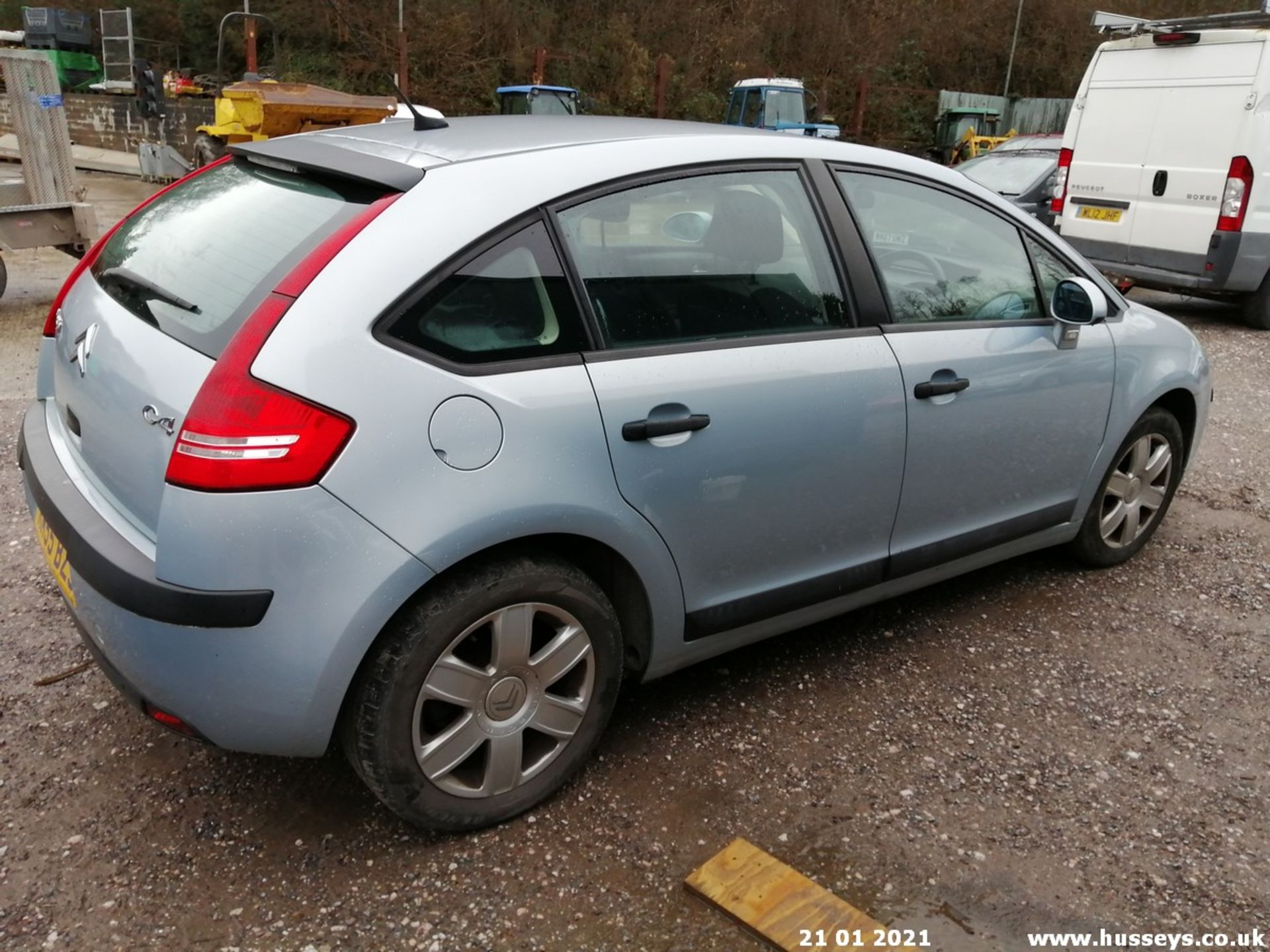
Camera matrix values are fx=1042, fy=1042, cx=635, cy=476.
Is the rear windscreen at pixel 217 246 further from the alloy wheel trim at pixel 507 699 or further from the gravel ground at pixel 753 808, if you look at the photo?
the gravel ground at pixel 753 808

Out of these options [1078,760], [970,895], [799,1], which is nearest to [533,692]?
[970,895]

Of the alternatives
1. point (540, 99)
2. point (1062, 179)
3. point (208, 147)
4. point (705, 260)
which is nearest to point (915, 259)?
point (705, 260)

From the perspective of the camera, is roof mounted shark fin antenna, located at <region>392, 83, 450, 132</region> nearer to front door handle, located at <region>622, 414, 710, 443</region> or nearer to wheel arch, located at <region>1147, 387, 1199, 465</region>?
front door handle, located at <region>622, 414, 710, 443</region>

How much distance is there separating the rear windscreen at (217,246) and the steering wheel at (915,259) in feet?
4.91

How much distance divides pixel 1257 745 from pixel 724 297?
2.02 m

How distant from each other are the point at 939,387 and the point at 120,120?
82.5 feet

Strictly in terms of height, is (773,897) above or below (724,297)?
below

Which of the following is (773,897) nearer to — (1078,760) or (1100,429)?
(1078,760)

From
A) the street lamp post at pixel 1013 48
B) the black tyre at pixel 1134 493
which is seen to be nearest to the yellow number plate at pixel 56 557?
the black tyre at pixel 1134 493

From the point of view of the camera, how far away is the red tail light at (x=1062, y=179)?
10.0m

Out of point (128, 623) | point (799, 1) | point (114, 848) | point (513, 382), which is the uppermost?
point (799, 1)

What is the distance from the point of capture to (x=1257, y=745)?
3.02 m

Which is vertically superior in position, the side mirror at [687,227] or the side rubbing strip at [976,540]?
the side mirror at [687,227]

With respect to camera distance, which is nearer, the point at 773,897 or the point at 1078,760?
the point at 773,897
